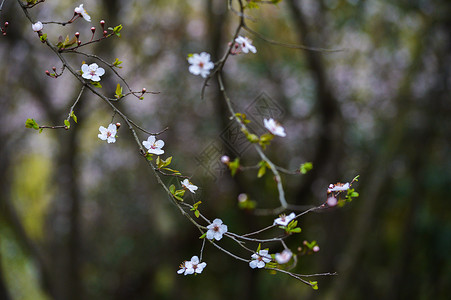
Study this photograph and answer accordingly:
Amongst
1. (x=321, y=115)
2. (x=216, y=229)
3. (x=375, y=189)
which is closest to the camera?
(x=216, y=229)

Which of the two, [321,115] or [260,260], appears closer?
[260,260]

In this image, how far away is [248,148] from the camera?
259 centimetres

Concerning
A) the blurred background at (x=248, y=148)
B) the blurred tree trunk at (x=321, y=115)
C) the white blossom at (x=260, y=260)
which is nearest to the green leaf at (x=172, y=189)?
the white blossom at (x=260, y=260)

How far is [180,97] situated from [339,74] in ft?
3.56

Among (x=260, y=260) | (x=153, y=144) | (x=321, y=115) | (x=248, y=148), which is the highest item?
(x=153, y=144)

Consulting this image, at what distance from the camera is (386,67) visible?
2.98 metres

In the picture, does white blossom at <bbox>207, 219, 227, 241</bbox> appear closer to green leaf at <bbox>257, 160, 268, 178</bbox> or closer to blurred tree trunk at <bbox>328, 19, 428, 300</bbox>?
green leaf at <bbox>257, 160, 268, 178</bbox>

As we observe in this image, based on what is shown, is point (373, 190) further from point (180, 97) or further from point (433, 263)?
point (180, 97)

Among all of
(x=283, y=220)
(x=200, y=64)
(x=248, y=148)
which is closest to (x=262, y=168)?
(x=283, y=220)

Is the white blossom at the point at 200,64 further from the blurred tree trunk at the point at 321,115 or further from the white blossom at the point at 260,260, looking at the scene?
the blurred tree trunk at the point at 321,115

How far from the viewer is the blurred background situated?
2387 millimetres

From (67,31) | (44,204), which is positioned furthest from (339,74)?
(44,204)

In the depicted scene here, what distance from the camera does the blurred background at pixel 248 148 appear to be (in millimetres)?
2387

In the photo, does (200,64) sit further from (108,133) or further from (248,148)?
(248,148)
